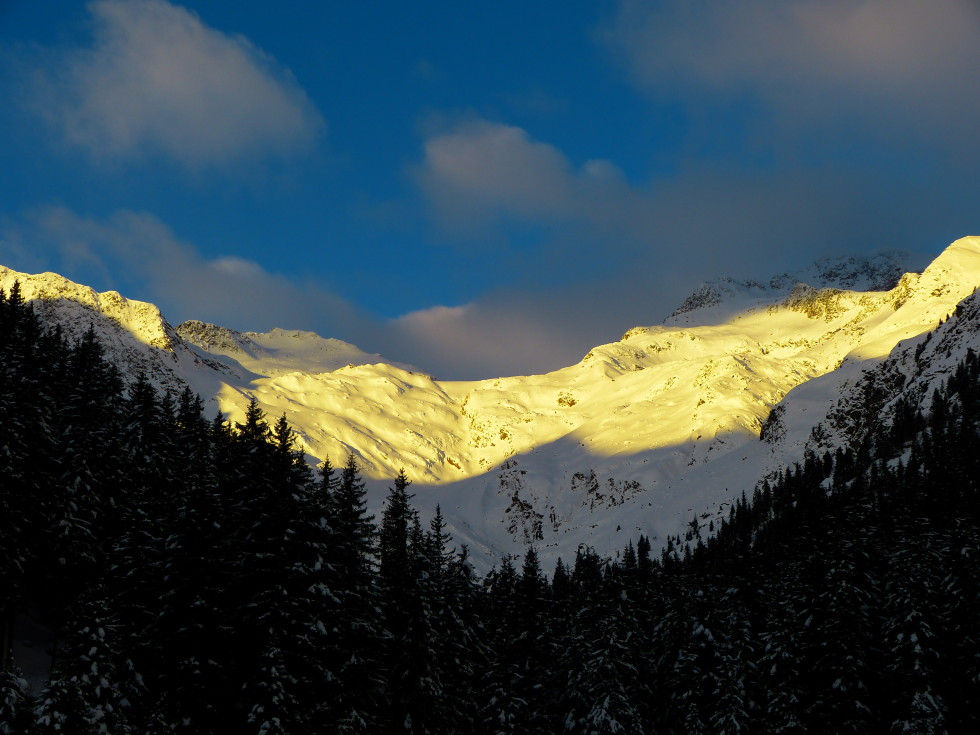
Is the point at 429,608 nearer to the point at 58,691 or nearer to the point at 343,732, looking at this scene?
the point at 343,732

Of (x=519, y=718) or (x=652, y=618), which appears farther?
(x=652, y=618)

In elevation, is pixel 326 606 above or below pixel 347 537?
below

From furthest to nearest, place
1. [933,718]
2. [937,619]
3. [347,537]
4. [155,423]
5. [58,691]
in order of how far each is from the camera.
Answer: [155,423] → [937,619] → [933,718] → [347,537] → [58,691]

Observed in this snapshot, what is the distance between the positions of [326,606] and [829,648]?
113 feet

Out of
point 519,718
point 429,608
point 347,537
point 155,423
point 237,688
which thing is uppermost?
point 155,423

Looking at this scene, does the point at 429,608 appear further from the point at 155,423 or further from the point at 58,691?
the point at 155,423

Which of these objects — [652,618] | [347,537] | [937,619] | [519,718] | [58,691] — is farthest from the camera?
[652,618]

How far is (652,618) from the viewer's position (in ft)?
263

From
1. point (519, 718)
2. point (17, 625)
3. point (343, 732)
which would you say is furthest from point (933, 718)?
point (17, 625)

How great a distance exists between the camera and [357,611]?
49219 millimetres

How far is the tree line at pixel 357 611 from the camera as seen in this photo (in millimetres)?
42719

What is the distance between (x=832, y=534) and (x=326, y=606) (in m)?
38.5

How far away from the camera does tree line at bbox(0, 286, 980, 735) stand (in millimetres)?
42719

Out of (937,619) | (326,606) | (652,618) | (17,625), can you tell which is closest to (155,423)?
(17,625)
